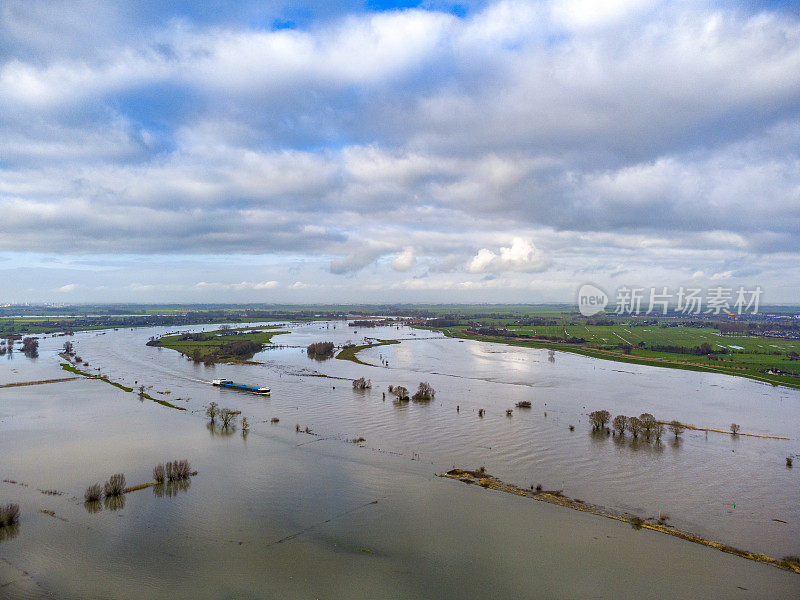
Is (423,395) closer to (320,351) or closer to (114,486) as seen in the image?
(114,486)

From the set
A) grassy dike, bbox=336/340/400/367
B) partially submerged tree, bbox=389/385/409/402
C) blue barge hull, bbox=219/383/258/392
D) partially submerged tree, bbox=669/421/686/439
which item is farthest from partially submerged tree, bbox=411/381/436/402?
grassy dike, bbox=336/340/400/367

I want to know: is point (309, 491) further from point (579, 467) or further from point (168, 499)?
point (579, 467)

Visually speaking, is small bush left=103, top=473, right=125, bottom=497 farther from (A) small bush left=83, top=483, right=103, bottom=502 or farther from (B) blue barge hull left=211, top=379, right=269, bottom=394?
(B) blue barge hull left=211, top=379, right=269, bottom=394

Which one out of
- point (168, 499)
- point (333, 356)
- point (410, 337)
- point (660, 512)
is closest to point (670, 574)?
point (660, 512)

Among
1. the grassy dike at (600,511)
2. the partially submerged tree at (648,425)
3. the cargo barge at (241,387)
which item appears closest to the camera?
the grassy dike at (600,511)

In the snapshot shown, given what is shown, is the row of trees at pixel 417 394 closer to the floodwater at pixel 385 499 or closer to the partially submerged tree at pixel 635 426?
the floodwater at pixel 385 499

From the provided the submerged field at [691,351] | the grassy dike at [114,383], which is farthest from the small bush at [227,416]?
the submerged field at [691,351]

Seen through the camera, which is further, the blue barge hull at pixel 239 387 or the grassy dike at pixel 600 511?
the blue barge hull at pixel 239 387
